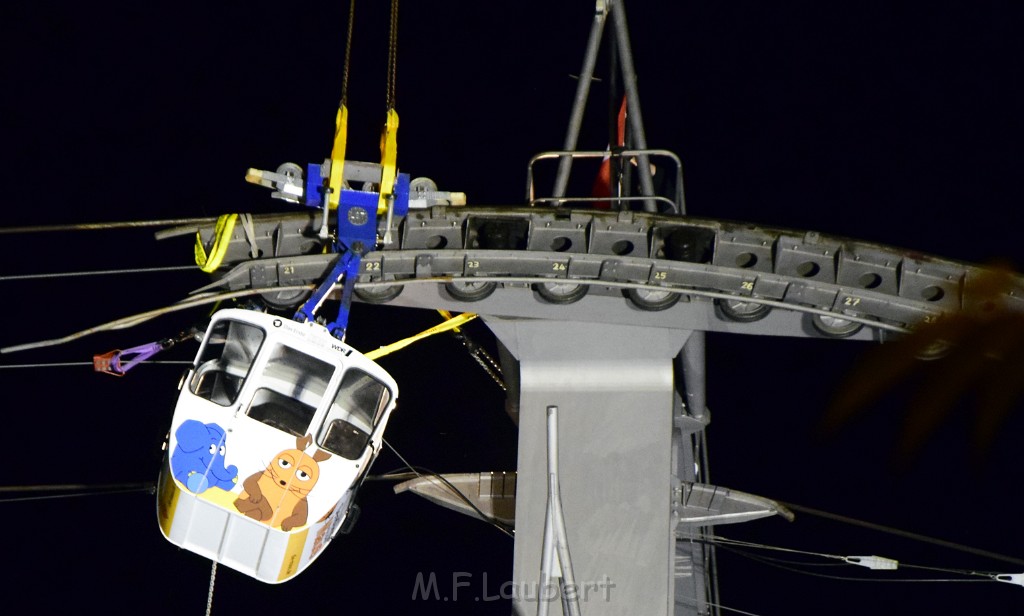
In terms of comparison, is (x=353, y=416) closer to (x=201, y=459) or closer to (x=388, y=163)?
(x=201, y=459)

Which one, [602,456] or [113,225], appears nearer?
[113,225]

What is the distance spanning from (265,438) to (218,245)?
56.8 inches

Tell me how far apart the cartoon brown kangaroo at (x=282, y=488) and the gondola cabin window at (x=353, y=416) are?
6.5 inches

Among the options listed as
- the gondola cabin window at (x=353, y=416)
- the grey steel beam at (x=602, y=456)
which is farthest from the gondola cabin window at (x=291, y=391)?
the grey steel beam at (x=602, y=456)

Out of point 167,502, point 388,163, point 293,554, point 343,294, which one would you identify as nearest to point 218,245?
point 343,294

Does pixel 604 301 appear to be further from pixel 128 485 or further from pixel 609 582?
pixel 128 485

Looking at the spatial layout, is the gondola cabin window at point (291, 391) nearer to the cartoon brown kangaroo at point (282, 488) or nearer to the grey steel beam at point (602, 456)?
the cartoon brown kangaroo at point (282, 488)

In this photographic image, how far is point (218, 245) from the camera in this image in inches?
523

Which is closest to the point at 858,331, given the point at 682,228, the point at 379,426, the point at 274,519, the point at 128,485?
the point at 682,228

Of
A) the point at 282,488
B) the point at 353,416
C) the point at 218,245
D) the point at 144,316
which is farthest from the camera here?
the point at 353,416

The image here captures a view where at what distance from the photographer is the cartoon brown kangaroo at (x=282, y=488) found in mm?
13133

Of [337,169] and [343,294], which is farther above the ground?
[337,169]

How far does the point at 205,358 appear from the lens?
44.0 ft

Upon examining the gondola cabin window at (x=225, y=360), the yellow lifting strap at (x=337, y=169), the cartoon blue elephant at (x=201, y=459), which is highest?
the yellow lifting strap at (x=337, y=169)
